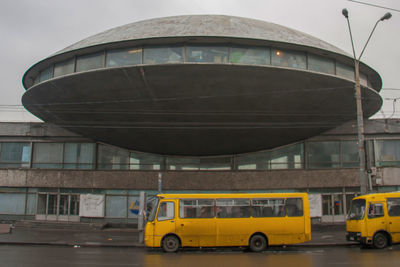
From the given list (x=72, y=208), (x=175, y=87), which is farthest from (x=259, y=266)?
(x=72, y=208)

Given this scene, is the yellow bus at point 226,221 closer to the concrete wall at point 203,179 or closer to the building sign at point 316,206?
the concrete wall at point 203,179

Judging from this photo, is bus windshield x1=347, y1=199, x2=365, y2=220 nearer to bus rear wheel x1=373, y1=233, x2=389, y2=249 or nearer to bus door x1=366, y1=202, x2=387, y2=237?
bus door x1=366, y1=202, x2=387, y2=237

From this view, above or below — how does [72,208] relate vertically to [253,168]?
below

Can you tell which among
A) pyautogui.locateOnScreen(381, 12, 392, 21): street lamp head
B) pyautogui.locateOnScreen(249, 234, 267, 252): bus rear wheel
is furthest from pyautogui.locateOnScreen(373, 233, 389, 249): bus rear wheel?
pyautogui.locateOnScreen(381, 12, 392, 21): street lamp head

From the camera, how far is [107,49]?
752 inches

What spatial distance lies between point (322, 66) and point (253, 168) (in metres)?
9.66

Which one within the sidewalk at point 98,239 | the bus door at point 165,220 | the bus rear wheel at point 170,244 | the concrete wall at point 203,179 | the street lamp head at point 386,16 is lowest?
the sidewalk at point 98,239

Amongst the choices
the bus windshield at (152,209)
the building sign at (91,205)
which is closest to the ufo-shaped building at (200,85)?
the building sign at (91,205)

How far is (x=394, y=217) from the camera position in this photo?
51.1ft

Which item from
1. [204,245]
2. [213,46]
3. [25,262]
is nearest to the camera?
[25,262]

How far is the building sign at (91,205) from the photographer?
2577 cm

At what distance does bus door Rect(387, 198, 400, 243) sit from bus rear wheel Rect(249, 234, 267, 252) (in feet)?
18.4

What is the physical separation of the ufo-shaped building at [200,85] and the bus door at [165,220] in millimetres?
6709

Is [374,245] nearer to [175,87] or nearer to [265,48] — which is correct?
[265,48]
